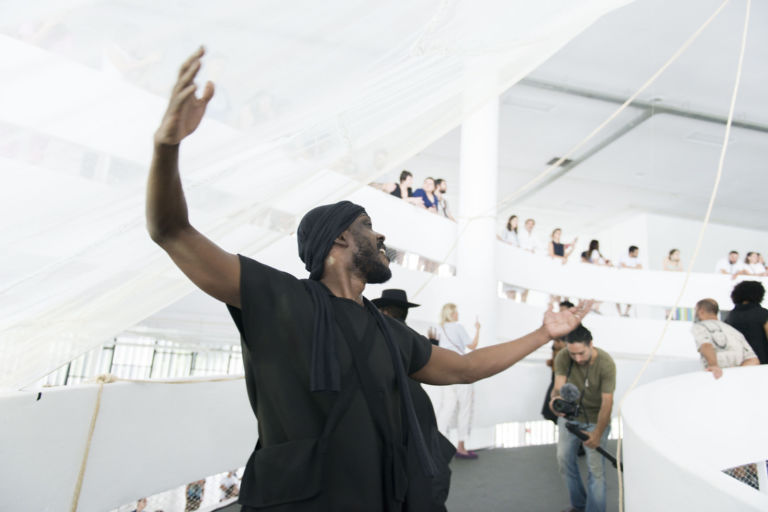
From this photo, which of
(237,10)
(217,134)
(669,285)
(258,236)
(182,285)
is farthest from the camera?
(669,285)

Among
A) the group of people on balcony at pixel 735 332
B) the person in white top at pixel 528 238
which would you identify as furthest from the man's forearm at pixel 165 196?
the person in white top at pixel 528 238

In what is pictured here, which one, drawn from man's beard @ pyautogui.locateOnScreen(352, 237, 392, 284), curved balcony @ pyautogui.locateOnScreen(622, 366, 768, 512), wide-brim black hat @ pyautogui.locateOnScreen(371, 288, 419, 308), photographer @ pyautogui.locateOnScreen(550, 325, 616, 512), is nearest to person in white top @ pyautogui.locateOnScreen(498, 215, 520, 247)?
curved balcony @ pyautogui.locateOnScreen(622, 366, 768, 512)

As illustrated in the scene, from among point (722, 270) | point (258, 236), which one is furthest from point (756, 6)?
point (258, 236)

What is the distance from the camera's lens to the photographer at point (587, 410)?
3.66 meters

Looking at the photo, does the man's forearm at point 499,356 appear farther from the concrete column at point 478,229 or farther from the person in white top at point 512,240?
the person in white top at point 512,240

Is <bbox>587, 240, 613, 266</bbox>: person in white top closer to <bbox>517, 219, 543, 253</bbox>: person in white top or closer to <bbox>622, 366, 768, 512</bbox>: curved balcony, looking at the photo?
<bbox>517, 219, 543, 253</bbox>: person in white top

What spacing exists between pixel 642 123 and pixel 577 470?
993 centimetres

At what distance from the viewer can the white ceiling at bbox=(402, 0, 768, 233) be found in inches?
340

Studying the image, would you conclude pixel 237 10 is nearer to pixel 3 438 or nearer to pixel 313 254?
pixel 313 254

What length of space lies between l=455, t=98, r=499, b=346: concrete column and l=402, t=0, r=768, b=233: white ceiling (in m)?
2.41

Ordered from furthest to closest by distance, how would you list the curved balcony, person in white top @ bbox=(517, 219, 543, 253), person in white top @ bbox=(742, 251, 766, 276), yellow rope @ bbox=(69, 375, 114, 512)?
person in white top @ bbox=(742, 251, 766, 276)
person in white top @ bbox=(517, 219, 543, 253)
yellow rope @ bbox=(69, 375, 114, 512)
the curved balcony

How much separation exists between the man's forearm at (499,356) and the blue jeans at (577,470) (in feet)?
7.78

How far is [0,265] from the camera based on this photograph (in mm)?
1255

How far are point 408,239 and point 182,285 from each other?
6.15 m
